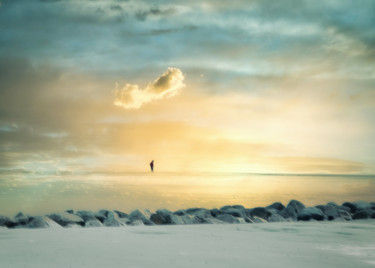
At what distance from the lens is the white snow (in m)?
3.72

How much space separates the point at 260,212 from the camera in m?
9.61

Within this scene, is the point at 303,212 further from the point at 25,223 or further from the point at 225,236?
the point at 25,223

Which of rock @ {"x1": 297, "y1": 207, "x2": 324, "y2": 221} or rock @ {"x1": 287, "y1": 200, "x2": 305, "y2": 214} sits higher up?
rock @ {"x1": 287, "y1": 200, "x2": 305, "y2": 214}

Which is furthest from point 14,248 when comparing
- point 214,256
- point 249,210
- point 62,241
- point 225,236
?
point 249,210

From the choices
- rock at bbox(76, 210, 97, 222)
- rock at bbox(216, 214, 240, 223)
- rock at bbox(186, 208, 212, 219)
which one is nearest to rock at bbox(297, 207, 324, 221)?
rock at bbox(216, 214, 240, 223)

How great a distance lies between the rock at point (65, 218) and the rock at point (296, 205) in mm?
5272

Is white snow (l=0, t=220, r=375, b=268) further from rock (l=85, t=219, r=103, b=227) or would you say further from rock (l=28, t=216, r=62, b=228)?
rock (l=85, t=219, r=103, b=227)

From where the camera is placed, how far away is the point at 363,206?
34.0 feet

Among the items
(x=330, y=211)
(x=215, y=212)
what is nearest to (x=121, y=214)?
(x=215, y=212)

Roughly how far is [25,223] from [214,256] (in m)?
5.23

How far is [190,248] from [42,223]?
3.97 meters

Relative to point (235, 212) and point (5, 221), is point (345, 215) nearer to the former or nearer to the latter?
point (235, 212)

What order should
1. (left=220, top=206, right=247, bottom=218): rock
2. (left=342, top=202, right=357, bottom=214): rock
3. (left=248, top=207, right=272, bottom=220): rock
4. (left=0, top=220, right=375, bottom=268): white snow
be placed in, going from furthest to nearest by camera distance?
(left=342, top=202, right=357, bottom=214): rock < (left=248, top=207, right=272, bottom=220): rock < (left=220, top=206, right=247, bottom=218): rock < (left=0, top=220, right=375, bottom=268): white snow

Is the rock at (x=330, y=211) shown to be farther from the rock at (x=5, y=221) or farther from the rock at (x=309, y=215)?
the rock at (x=5, y=221)
